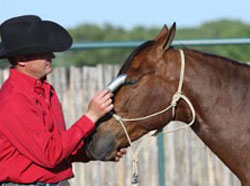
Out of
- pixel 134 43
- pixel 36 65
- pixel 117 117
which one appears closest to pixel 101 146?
pixel 117 117

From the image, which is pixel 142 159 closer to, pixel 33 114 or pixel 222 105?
pixel 222 105

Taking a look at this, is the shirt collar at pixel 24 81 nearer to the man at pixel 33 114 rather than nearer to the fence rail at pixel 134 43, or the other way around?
the man at pixel 33 114

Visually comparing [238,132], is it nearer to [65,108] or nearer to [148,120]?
[148,120]

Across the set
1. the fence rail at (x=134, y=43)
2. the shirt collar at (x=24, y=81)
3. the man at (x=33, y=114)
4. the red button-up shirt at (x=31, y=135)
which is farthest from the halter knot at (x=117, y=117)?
the fence rail at (x=134, y=43)

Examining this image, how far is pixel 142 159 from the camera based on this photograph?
6965 millimetres

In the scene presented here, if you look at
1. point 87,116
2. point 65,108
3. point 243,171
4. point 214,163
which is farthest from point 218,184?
point 87,116

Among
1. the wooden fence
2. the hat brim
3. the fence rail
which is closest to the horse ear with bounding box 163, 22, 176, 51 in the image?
the hat brim

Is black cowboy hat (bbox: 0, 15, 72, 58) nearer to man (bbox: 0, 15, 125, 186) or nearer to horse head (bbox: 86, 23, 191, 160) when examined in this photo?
man (bbox: 0, 15, 125, 186)

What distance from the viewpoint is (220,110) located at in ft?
14.6

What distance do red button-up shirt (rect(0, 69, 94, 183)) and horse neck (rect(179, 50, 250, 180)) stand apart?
2.25 feet

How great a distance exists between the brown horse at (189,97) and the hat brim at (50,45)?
0.41 m

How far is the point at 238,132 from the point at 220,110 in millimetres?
164

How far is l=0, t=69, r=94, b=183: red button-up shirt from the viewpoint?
4.10 metres

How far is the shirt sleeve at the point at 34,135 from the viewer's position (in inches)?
161
